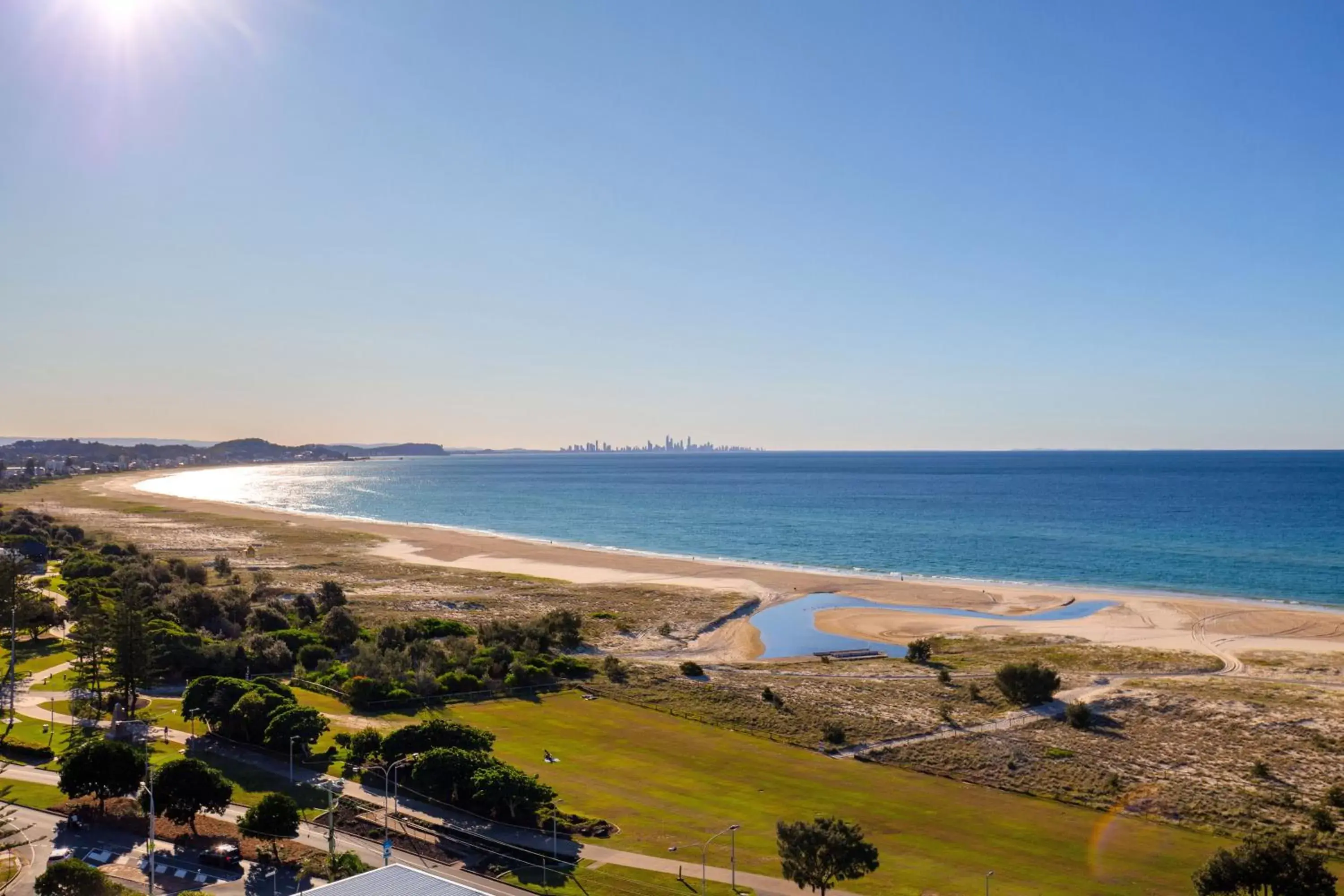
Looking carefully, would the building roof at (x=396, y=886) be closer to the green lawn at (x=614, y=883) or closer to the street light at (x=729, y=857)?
the green lawn at (x=614, y=883)

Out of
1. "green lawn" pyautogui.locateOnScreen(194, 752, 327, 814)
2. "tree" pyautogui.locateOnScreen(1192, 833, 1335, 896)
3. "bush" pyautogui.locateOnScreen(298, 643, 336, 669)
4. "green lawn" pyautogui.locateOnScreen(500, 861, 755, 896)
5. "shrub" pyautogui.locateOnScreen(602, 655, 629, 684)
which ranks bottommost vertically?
"shrub" pyautogui.locateOnScreen(602, 655, 629, 684)

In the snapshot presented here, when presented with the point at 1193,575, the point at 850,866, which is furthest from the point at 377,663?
the point at 1193,575

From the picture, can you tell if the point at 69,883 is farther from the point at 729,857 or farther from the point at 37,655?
the point at 37,655

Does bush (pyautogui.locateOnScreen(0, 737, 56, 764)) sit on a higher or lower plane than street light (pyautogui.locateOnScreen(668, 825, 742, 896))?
higher

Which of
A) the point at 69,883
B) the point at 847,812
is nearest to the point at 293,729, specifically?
the point at 69,883

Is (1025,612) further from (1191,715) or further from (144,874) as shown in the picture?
(144,874)

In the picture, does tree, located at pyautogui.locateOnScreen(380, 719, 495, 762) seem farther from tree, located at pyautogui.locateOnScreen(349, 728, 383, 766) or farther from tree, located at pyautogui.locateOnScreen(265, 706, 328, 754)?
tree, located at pyautogui.locateOnScreen(265, 706, 328, 754)

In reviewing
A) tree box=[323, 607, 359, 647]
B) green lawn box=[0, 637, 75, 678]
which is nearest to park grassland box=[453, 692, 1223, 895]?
tree box=[323, 607, 359, 647]
